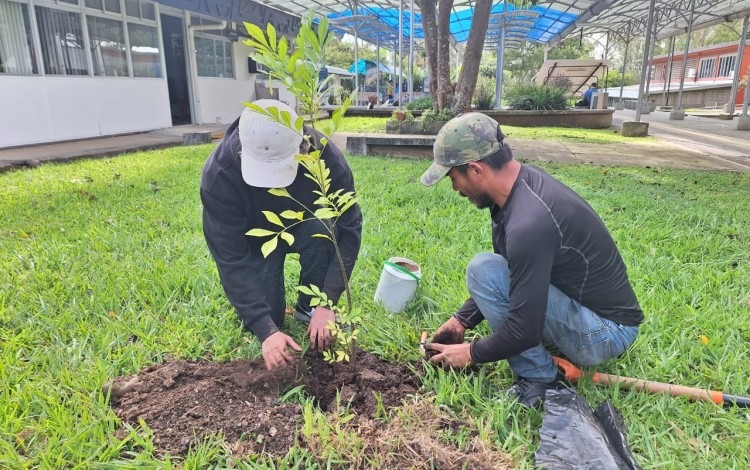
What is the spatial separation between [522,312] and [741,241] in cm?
271

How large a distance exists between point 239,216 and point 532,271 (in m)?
1.13

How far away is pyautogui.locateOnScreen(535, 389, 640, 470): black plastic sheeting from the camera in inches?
55.0

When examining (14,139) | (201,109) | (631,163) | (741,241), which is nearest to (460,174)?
(741,241)

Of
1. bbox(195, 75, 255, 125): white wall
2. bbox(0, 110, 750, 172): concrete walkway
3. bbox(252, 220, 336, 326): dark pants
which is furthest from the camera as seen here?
bbox(195, 75, 255, 125): white wall

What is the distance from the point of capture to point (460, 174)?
5.36 ft

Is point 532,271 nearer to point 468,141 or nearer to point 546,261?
point 546,261

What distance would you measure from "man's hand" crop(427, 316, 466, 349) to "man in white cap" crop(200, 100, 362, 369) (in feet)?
1.51

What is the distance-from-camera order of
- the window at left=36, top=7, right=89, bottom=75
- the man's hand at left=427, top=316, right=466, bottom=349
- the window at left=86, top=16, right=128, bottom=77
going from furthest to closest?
1. the window at left=86, top=16, right=128, bottom=77
2. the window at left=36, top=7, right=89, bottom=75
3. the man's hand at left=427, top=316, right=466, bottom=349

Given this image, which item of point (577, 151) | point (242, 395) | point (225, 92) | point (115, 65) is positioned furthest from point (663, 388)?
point (225, 92)

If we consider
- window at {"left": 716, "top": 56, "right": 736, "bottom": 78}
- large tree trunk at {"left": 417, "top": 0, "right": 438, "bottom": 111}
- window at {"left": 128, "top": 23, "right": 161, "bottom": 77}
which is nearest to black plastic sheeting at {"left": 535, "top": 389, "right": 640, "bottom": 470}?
large tree trunk at {"left": 417, "top": 0, "right": 438, "bottom": 111}

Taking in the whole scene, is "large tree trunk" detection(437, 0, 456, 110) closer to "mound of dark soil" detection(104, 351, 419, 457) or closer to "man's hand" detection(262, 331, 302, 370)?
"mound of dark soil" detection(104, 351, 419, 457)

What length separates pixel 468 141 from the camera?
1562 millimetres

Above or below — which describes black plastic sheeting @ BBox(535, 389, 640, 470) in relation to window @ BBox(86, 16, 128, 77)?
below

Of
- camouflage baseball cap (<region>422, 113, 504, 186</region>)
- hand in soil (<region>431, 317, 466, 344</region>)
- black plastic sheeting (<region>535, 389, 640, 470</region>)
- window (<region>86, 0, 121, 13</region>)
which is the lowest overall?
black plastic sheeting (<region>535, 389, 640, 470</region>)
